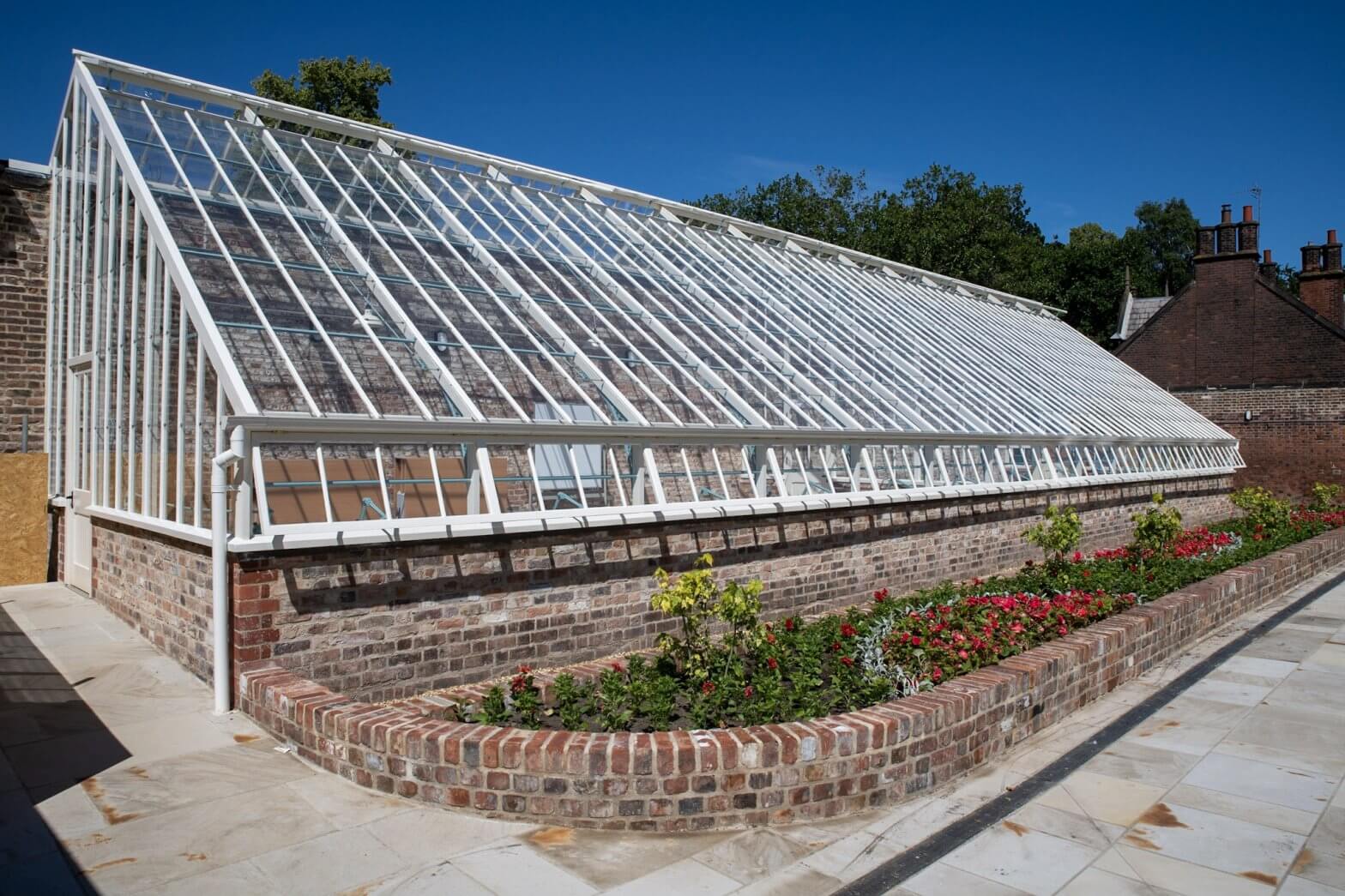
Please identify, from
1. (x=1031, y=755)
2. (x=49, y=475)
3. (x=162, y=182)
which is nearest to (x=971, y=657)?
(x=1031, y=755)

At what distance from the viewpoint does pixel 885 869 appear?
4.47 m

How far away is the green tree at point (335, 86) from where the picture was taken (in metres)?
25.3

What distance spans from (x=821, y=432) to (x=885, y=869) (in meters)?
6.33

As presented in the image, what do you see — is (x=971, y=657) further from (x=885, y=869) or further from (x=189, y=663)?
(x=189, y=663)

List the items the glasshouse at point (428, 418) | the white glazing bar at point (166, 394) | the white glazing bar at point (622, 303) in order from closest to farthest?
the glasshouse at point (428, 418), the white glazing bar at point (166, 394), the white glazing bar at point (622, 303)

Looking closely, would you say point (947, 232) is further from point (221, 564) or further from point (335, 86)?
point (221, 564)

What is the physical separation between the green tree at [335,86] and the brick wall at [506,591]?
2082 centimetres

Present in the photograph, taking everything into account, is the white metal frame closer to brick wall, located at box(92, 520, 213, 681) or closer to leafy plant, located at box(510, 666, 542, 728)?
brick wall, located at box(92, 520, 213, 681)

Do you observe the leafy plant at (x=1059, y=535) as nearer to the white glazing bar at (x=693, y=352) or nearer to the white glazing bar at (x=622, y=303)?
the white glazing bar at (x=693, y=352)

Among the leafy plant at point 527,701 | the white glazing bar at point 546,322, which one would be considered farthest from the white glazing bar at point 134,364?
the leafy plant at point 527,701

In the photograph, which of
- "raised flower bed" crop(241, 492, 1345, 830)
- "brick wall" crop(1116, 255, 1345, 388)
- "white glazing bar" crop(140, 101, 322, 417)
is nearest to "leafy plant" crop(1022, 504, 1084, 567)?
"raised flower bed" crop(241, 492, 1345, 830)

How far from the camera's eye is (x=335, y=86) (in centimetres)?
2597

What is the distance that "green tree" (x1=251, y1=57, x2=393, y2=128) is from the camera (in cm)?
2530

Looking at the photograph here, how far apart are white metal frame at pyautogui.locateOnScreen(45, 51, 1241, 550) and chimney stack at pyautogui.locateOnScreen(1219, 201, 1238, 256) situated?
14515 millimetres
